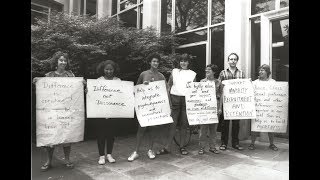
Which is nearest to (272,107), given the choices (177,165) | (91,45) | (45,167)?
(177,165)

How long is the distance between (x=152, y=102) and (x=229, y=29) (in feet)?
10.8

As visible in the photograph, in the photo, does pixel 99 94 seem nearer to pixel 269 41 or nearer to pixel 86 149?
pixel 86 149

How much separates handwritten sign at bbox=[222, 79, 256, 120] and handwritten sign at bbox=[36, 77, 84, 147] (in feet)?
8.95

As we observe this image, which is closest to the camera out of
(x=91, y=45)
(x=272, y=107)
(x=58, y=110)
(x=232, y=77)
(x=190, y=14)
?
(x=58, y=110)

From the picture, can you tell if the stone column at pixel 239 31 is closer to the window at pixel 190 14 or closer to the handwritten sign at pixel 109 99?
the window at pixel 190 14

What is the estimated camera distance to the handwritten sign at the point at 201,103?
196 inches

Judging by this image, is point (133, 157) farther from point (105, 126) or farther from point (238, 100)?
point (238, 100)

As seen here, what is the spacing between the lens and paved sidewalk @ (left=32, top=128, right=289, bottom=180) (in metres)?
3.96

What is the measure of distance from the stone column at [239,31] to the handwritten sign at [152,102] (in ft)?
8.50

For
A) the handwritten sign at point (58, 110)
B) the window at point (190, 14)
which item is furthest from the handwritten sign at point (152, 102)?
the window at point (190, 14)

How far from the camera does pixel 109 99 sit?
4398 mm

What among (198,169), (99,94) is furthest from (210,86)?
(99,94)

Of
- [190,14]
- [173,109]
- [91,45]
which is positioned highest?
[190,14]
